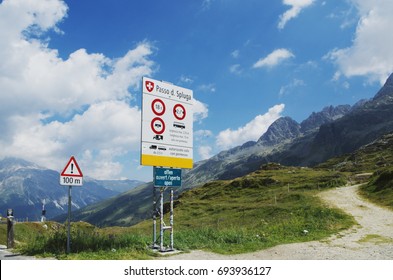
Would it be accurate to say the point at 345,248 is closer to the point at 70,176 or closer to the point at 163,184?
the point at 163,184

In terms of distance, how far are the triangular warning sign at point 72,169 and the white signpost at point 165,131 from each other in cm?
336

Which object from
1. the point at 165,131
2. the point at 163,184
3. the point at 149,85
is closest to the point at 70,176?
the point at 163,184

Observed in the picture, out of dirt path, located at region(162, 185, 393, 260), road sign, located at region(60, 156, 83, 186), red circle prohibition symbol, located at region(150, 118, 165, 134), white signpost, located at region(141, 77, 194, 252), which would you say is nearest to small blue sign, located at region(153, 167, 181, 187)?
white signpost, located at region(141, 77, 194, 252)

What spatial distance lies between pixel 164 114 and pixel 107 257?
8558 millimetres

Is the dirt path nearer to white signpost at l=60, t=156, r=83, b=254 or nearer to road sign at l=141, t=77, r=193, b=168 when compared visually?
white signpost at l=60, t=156, r=83, b=254

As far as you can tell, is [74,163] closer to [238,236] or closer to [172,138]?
[172,138]

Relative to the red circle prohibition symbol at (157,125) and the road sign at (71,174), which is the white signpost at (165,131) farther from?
the road sign at (71,174)

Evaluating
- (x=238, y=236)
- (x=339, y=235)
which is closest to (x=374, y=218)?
(x=339, y=235)

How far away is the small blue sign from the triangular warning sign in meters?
4.16

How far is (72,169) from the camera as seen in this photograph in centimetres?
1880

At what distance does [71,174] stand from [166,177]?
17.5ft

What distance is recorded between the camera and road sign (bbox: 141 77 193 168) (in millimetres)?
20953

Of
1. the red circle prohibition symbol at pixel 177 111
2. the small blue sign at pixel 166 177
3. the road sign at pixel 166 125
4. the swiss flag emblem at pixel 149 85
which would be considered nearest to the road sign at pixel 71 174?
the road sign at pixel 166 125

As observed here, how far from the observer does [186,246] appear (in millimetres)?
21719
